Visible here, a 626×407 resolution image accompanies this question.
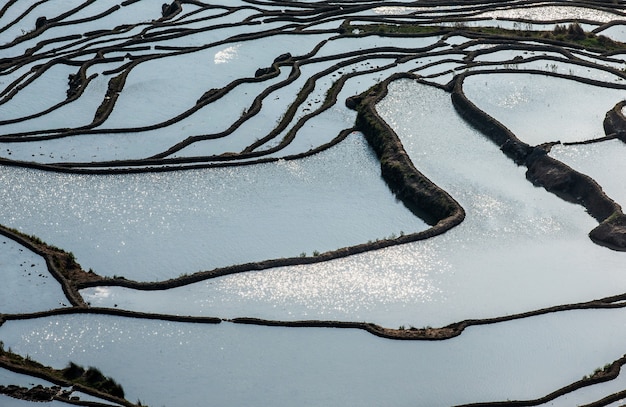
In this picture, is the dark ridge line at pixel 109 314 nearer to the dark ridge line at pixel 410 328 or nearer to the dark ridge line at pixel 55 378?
the dark ridge line at pixel 410 328

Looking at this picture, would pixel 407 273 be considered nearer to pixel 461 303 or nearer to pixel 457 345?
pixel 461 303

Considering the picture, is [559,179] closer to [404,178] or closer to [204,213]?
[404,178]

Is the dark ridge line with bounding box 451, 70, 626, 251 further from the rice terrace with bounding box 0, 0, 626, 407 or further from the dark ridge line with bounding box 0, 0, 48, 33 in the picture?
the dark ridge line with bounding box 0, 0, 48, 33

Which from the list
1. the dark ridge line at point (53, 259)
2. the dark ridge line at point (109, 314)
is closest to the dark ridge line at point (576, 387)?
the dark ridge line at point (109, 314)

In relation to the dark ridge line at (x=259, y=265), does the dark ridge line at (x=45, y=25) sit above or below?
above

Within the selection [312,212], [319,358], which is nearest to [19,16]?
[312,212]
